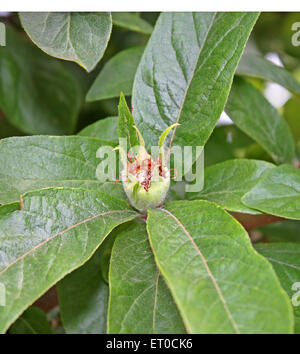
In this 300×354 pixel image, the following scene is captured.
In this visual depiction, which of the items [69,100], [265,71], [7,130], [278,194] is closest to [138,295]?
[278,194]

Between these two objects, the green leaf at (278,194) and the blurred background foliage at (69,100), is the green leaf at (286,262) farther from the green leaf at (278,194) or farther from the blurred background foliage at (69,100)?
the blurred background foliage at (69,100)

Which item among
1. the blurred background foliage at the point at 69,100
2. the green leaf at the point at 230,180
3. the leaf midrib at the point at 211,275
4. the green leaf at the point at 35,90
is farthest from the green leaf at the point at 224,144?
the leaf midrib at the point at 211,275

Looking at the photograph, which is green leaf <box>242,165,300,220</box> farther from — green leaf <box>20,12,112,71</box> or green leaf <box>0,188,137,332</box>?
green leaf <box>20,12,112,71</box>

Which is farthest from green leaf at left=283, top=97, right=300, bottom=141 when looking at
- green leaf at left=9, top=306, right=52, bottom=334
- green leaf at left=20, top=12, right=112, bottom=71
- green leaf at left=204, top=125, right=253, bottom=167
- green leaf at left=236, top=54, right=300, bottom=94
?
green leaf at left=9, top=306, right=52, bottom=334
